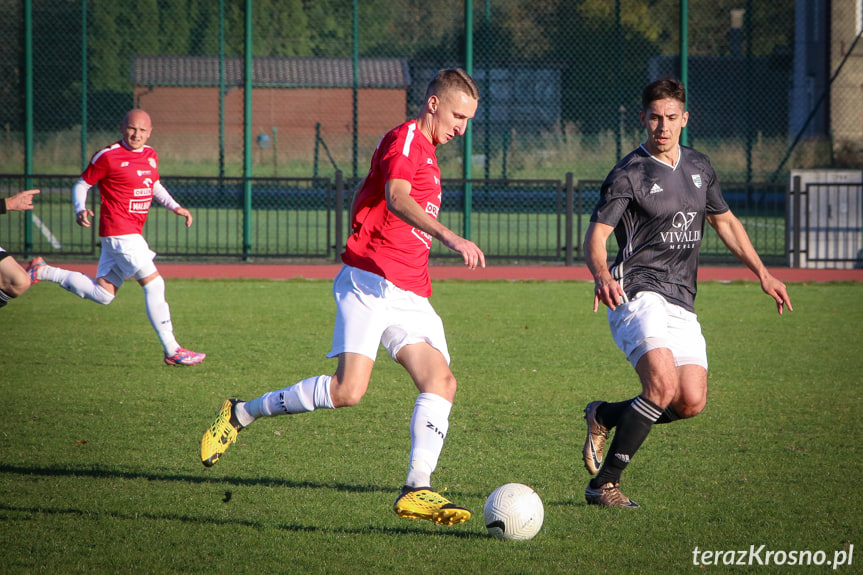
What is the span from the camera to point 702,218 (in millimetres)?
5016

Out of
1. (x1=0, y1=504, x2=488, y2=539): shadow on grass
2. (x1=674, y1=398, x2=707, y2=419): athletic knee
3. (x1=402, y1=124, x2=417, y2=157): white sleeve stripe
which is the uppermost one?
(x1=402, y1=124, x2=417, y2=157): white sleeve stripe

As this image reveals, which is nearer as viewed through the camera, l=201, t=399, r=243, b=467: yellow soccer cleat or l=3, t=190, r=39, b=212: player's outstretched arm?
l=201, t=399, r=243, b=467: yellow soccer cleat

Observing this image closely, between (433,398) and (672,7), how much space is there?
17557 millimetres

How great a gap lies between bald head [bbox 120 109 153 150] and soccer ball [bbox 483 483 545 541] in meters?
5.52

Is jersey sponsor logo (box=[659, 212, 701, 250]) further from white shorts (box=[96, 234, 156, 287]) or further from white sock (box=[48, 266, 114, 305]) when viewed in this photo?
white sock (box=[48, 266, 114, 305])

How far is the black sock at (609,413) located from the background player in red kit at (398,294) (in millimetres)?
1005

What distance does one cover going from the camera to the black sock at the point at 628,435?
461cm

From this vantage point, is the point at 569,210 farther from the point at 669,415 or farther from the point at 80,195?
the point at 669,415

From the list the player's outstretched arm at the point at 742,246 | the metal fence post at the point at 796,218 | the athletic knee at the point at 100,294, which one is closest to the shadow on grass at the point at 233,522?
the player's outstretched arm at the point at 742,246

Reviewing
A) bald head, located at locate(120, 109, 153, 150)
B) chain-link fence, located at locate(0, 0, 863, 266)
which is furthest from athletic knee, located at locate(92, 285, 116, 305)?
chain-link fence, located at locate(0, 0, 863, 266)

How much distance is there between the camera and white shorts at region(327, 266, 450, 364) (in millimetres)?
4414

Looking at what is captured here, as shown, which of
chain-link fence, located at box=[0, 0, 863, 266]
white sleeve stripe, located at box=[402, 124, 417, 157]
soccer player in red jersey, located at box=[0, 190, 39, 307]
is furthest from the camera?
chain-link fence, located at box=[0, 0, 863, 266]

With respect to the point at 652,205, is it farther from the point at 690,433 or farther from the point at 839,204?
the point at 839,204

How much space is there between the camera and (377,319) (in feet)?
14.5
